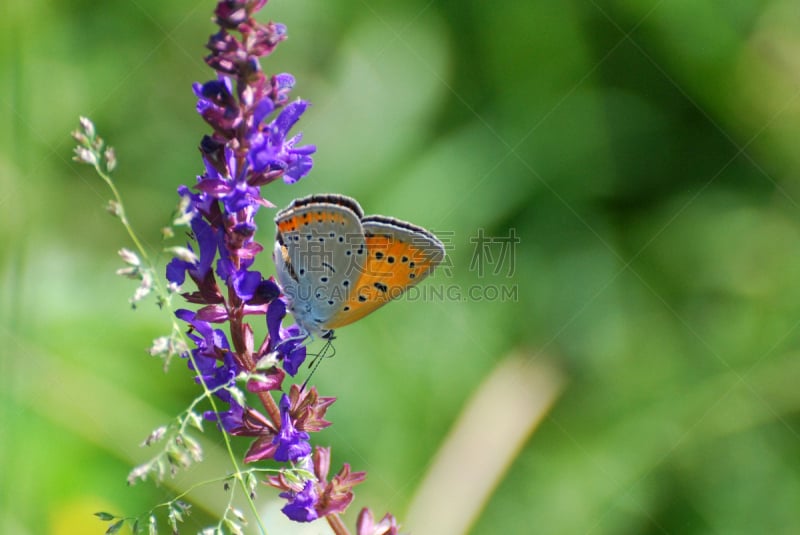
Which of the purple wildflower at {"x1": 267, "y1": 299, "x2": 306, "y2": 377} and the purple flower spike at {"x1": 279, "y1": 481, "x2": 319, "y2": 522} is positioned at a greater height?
the purple wildflower at {"x1": 267, "y1": 299, "x2": 306, "y2": 377}

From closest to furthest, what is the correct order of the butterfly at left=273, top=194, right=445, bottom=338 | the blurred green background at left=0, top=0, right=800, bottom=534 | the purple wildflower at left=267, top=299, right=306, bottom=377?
the purple wildflower at left=267, top=299, right=306, bottom=377
the butterfly at left=273, top=194, right=445, bottom=338
the blurred green background at left=0, top=0, right=800, bottom=534

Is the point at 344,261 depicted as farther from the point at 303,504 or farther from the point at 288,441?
the point at 303,504

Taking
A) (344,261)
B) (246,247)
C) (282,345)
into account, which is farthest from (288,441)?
(344,261)

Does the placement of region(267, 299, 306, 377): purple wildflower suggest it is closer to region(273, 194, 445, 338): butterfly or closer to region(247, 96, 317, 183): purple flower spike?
region(273, 194, 445, 338): butterfly

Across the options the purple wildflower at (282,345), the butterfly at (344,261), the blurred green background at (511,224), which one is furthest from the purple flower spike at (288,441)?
the blurred green background at (511,224)

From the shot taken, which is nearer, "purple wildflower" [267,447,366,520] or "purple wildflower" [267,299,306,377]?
"purple wildflower" [267,447,366,520]

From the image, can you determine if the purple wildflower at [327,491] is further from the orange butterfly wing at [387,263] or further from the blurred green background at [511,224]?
the blurred green background at [511,224]

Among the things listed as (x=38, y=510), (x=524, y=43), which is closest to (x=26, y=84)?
(x=38, y=510)

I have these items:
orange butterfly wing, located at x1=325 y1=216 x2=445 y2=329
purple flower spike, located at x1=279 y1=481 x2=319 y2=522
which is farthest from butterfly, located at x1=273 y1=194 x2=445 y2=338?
purple flower spike, located at x1=279 y1=481 x2=319 y2=522

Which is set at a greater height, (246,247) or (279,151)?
(279,151)
